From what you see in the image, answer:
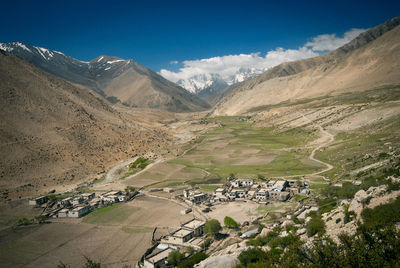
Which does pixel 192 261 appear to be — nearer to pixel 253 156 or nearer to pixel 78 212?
pixel 78 212

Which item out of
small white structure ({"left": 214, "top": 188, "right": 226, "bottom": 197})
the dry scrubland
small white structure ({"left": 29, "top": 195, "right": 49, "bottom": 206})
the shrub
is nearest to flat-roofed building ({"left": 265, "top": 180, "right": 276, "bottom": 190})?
small white structure ({"left": 214, "top": 188, "right": 226, "bottom": 197})

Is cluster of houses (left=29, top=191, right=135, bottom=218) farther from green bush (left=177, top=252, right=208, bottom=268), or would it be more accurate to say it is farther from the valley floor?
green bush (left=177, top=252, right=208, bottom=268)

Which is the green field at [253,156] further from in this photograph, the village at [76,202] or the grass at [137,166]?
the village at [76,202]

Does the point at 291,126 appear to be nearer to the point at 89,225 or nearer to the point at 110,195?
the point at 110,195

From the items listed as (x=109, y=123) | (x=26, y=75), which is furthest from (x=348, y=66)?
(x=26, y=75)

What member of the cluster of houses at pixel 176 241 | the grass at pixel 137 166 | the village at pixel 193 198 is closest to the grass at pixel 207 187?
the village at pixel 193 198

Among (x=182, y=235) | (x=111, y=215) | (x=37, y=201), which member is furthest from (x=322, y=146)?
(x=37, y=201)
